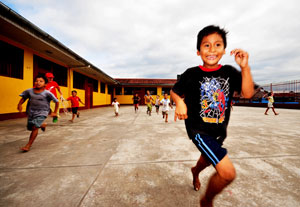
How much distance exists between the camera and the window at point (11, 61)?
5.74 meters

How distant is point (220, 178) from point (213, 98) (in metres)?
0.62

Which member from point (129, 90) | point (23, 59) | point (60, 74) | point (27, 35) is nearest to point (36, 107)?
point (27, 35)

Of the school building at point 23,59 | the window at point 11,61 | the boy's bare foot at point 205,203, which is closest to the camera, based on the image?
the boy's bare foot at point 205,203

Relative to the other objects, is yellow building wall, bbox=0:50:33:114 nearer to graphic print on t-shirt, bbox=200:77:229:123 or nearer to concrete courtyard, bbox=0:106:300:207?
concrete courtyard, bbox=0:106:300:207

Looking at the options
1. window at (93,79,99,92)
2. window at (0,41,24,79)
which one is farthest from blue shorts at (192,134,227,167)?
window at (93,79,99,92)

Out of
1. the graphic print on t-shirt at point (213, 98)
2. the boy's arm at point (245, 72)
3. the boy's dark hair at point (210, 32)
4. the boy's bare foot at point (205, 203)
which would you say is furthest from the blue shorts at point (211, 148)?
the boy's dark hair at point (210, 32)

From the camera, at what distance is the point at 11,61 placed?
6117 millimetres

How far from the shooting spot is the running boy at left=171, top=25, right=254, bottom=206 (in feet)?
3.65

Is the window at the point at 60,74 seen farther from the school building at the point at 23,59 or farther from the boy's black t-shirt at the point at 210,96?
the boy's black t-shirt at the point at 210,96

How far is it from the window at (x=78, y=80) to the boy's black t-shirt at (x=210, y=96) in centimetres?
1181

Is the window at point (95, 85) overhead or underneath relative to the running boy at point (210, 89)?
overhead

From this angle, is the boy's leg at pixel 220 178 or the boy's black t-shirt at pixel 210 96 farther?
the boy's black t-shirt at pixel 210 96

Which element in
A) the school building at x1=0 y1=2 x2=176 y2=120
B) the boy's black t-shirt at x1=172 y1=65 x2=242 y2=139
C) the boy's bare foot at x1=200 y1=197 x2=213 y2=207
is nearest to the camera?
the boy's bare foot at x1=200 y1=197 x2=213 y2=207

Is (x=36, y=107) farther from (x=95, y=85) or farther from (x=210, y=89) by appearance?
(x=95, y=85)
